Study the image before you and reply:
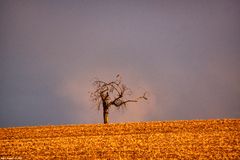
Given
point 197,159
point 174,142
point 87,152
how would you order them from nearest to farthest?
1. point 197,159
2. point 87,152
3. point 174,142

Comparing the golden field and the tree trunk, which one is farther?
the tree trunk

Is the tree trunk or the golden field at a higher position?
the tree trunk

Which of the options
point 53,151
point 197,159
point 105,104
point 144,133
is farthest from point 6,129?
point 197,159

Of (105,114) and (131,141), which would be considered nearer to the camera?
(131,141)

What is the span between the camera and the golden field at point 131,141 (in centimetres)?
2520

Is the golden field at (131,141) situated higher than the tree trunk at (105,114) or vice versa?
the tree trunk at (105,114)

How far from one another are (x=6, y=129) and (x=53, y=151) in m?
17.4

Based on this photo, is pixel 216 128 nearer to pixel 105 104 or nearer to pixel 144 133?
→ pixel 144 133

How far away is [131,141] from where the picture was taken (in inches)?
1192

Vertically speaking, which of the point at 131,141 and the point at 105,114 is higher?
the point at 105,114

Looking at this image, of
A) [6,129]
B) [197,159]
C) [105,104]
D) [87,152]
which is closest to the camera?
[197,159]

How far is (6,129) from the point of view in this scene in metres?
43.7

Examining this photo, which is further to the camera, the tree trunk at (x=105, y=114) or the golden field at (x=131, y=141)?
the tree trunk at (x=105, y=114)

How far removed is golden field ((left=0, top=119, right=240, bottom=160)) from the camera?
82.7ft
